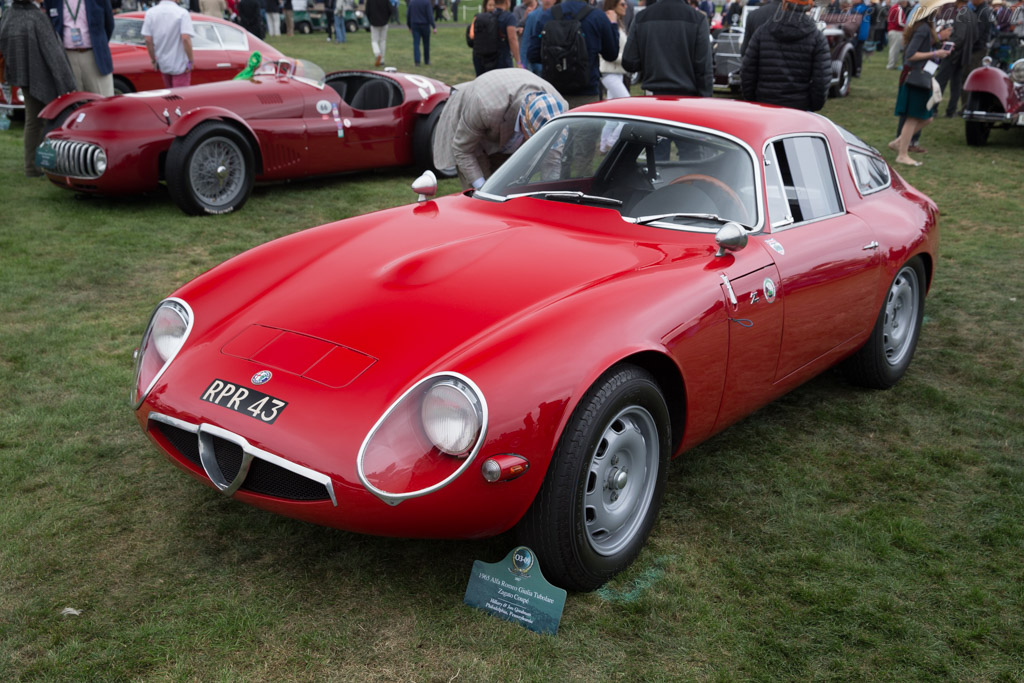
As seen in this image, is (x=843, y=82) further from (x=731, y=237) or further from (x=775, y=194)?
(x=731, y=237)

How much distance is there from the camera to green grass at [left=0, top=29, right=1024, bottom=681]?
8.39ft

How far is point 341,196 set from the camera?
8469 mm

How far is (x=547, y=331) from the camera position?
268cm

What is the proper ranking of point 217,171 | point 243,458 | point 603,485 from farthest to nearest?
point 217,171 → point 603,485 → point 243,458

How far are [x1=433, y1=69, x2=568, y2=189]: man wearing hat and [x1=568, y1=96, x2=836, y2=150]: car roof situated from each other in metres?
0.91

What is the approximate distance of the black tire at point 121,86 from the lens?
9.88 m

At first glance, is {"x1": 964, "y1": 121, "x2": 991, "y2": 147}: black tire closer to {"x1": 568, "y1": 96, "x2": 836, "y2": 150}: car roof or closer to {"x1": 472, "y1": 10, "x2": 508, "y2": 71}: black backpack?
{"x1": 472, "y1": 10, "x2": 508, "y2": 71}: black backpack

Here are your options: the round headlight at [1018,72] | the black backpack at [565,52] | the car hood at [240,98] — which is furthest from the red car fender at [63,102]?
the round headlight at [1018,72]

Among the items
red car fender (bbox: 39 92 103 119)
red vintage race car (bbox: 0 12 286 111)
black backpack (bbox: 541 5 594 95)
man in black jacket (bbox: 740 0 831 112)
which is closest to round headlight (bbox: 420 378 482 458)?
man in black jacket (bbox: 740 0 831 112)

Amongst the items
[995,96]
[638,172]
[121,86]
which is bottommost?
[995,96]

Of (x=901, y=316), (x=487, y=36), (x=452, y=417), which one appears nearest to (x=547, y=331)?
(x=452, y=417)

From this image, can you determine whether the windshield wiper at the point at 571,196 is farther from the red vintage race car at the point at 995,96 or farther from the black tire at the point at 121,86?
the red vintage race car at the point at 995,96

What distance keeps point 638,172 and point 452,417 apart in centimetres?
186

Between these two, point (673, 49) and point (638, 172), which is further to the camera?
point (673, 49)
